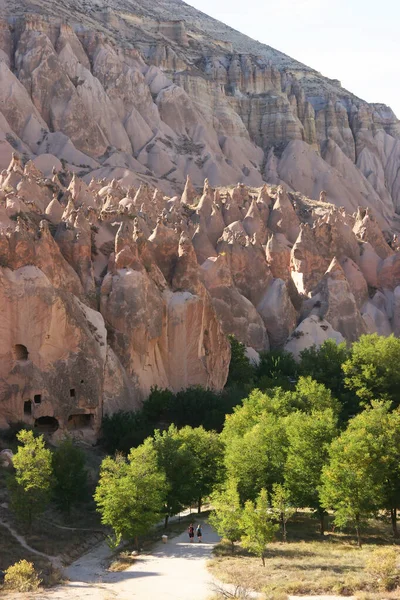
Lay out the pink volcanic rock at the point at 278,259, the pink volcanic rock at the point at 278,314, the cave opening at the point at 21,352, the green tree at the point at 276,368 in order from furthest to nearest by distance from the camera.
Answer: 1. the pink volcanic rock at the point at 278,259
2. the pink volcanic rock at the point at 278,314
3. the green tree at the point at 276,368
4. the cave opening at the point at 21,352

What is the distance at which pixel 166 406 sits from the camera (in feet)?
145

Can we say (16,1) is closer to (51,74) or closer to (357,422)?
(51,74)

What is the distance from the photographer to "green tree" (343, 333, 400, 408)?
46.0 meters

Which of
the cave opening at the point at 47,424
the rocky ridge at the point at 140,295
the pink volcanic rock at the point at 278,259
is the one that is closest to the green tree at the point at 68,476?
the cave opening at the point at 47,424

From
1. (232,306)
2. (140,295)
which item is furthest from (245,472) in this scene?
(232,306)

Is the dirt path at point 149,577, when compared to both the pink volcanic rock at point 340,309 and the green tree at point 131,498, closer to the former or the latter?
the green tree at point 131,498

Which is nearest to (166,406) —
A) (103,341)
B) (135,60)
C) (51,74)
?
(103,341)

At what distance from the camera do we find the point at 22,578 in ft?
85.0

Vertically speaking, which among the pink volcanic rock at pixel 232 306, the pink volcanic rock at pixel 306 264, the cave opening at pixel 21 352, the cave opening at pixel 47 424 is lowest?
the cave opening at pixel 47 424

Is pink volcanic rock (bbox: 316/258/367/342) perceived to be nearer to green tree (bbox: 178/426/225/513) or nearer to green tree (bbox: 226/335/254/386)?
green tree (bbox: 226/335/254/386)

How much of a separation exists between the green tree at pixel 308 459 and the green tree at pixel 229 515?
2.11 metres

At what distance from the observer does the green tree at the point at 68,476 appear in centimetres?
3412

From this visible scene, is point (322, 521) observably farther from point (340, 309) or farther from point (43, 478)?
point (340, 309)

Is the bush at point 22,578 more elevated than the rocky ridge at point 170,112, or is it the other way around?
the rocky ridge at point 170,112
